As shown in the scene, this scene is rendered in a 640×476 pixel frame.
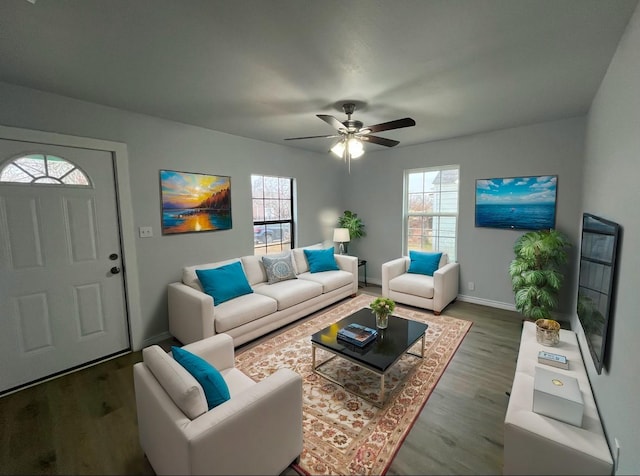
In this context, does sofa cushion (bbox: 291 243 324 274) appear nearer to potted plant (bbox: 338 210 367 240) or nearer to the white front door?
potted plant (bbox: 338 210 367 240)

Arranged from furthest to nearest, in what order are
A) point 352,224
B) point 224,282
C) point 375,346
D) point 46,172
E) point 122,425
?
1. point 352,224
2. point 224,282
3. point 46,172
4. point 375,346
5. point 122,425

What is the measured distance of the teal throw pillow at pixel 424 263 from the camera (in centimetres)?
418

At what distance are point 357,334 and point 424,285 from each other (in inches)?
69.7

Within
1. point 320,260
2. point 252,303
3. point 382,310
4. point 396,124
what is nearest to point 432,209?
point 320,260

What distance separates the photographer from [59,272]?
254cm

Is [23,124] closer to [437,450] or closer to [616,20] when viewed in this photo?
[437,450]

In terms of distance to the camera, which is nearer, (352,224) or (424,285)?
(424,285)

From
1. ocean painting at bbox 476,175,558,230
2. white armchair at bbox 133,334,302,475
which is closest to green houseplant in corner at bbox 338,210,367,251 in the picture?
ocean painting at bbox 476,175,558,230

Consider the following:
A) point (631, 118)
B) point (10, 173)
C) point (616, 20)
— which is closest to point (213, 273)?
point (10, 173)

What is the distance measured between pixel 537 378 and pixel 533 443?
0.45 m

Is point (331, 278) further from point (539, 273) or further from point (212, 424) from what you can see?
point (212, 424)

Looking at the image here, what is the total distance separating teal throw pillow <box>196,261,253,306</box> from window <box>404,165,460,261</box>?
2983 millimetres

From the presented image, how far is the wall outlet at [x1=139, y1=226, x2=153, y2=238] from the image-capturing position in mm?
3043

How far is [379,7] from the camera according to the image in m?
1.42
